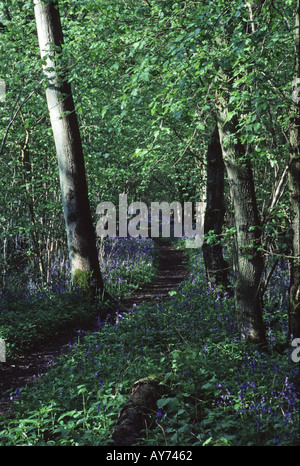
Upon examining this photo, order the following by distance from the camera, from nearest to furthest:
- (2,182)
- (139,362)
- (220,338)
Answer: (139,362) < (220,338) < (2,182)

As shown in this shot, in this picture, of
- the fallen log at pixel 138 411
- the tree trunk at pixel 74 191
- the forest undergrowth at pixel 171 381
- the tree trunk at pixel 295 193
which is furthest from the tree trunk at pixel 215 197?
the fallen log at pixel 138 411

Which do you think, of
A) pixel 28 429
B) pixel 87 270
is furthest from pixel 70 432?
pixel 87 270

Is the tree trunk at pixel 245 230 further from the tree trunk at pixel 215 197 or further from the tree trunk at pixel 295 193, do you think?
the tree trunk at pixel 215 197

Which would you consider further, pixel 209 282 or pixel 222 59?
pixel 209 282

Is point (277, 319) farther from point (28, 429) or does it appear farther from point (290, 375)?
point (28, 429)

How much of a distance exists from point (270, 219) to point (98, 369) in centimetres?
288

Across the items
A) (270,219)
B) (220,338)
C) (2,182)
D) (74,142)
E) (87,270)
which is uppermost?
(74,142)

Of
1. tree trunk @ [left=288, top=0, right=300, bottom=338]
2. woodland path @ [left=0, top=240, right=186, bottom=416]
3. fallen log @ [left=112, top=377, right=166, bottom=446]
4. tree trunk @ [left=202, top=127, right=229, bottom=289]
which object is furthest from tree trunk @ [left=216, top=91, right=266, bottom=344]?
tree trunk @ [left=202, top=127, right=229, bottom=289]

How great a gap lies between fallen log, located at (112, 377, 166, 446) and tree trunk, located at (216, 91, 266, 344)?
1695mm

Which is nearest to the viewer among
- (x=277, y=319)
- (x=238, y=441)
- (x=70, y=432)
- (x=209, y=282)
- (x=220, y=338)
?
(x=238, y=441)

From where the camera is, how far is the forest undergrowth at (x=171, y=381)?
3779 mm

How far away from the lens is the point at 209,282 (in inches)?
365

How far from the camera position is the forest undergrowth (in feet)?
12.4

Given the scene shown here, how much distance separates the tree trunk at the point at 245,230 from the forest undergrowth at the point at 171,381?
0.91ft
